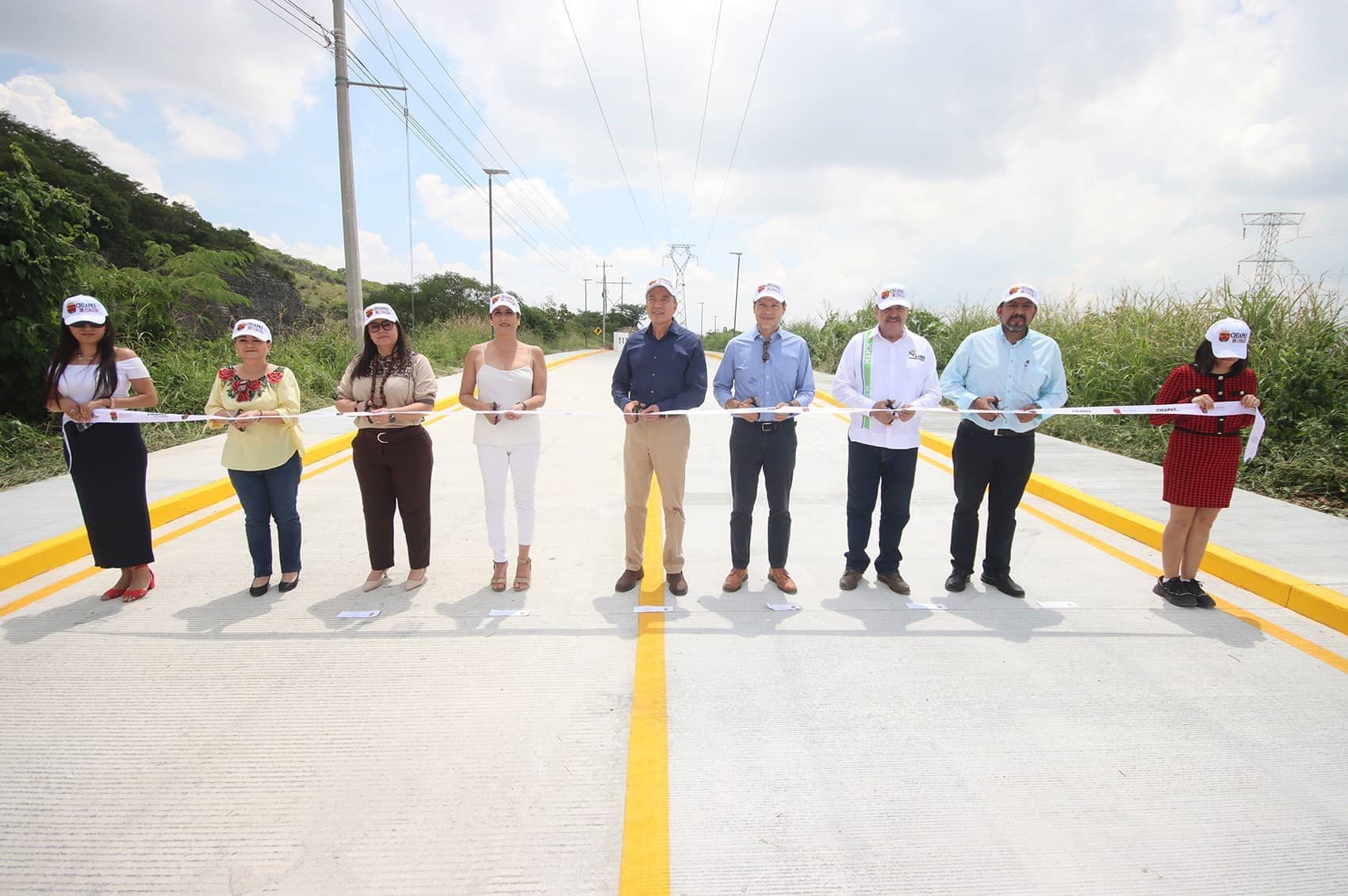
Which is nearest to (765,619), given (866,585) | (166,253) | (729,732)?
(866,585)

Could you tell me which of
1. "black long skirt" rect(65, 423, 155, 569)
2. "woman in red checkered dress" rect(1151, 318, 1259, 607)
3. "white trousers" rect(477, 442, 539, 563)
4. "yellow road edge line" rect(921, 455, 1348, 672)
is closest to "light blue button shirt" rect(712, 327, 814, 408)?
"white trousers" rect(477, 442, 539, 563)

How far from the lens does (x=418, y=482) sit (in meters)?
4.82

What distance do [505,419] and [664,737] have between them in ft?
7.97

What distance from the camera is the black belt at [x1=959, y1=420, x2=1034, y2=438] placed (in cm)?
480

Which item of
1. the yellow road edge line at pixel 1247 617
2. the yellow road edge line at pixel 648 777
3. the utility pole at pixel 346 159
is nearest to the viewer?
the yellow road edge line at pixel 648 777

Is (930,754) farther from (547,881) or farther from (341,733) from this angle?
(341,733)

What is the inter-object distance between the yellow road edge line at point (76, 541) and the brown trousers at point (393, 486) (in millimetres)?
2236

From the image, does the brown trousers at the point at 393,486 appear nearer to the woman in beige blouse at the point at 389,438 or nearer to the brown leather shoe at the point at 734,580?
the woman in beige blouse at the point at 389,438

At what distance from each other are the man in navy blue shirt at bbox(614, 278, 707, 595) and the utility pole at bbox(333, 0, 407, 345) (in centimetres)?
1151

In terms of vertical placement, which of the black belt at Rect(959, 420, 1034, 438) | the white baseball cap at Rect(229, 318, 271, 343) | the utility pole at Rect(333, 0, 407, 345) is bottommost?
the black belt at Rect(959, 420, 1034, 438)

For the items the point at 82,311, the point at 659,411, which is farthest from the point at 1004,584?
the point at 82,311

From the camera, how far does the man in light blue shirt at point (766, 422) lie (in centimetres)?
481

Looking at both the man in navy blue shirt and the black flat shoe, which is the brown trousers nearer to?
the man in navy blue shirt

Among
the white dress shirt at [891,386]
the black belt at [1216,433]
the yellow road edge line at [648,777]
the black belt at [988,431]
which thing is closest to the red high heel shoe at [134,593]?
the yellow road edge line at [648,777]
